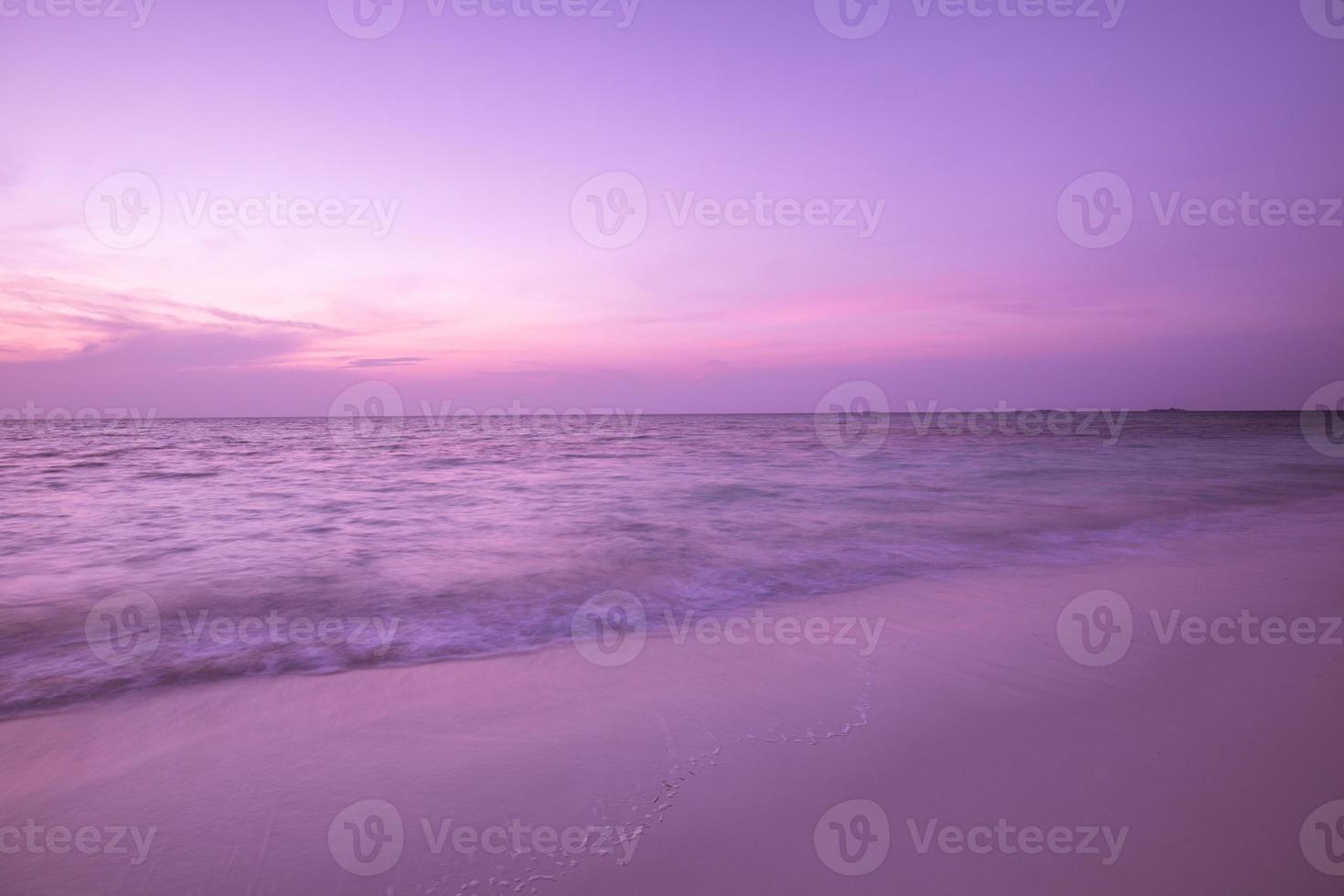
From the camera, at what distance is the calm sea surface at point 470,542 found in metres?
5.52

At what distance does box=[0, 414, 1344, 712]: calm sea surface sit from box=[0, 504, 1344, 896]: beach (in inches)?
41.3

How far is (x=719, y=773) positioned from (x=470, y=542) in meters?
7.38

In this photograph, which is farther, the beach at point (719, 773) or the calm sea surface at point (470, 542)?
the calm sea surface at point (470, 542)

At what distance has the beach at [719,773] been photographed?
2602mm

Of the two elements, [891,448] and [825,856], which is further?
[891,448]

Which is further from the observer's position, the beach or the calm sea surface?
the calm sea surface

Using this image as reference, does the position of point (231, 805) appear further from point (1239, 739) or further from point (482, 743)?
point (1239, 739)

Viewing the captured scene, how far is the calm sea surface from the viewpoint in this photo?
18.1 ft

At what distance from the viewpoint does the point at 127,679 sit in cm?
462

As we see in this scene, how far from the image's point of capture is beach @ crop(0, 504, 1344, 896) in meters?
2.60

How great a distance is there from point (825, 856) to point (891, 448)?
3374cm

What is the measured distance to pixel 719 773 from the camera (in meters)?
3.24

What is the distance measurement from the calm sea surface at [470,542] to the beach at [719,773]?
3.44 feet

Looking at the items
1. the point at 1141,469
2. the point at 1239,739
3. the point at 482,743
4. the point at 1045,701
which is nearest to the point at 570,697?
the point at 482,743
